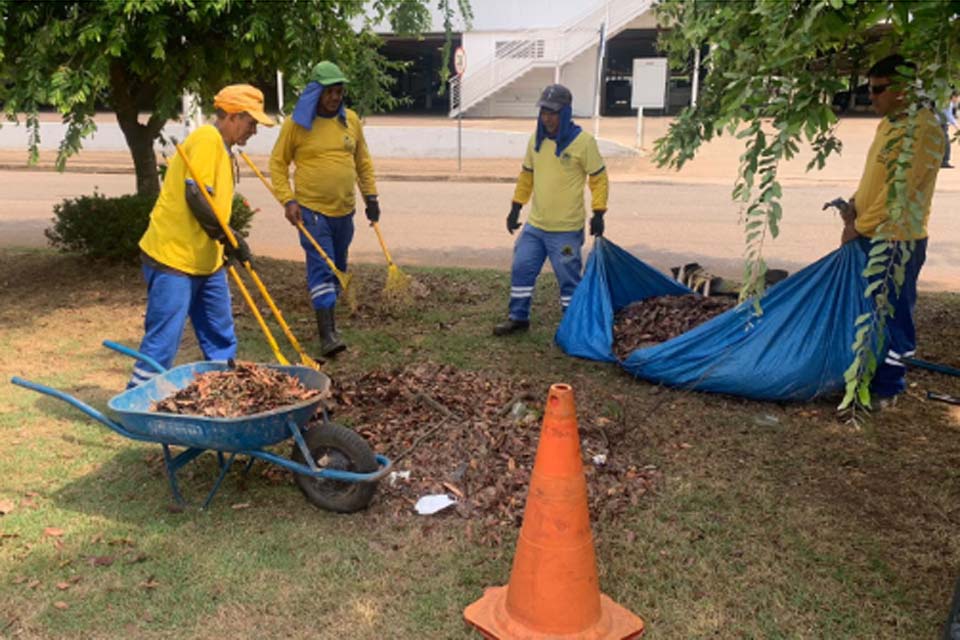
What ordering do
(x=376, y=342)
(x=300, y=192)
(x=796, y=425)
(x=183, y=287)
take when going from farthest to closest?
1. (x=376, y=342)
2. (x=300, y=192)
3. (x=796, y=425)
4. (x=183, y=287)

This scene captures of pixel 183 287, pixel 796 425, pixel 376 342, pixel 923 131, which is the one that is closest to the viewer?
pixel 923 131

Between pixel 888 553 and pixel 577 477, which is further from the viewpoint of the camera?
pixel 888 553

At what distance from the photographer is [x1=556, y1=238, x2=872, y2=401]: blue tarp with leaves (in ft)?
16.2

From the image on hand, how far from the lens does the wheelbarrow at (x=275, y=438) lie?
3.52 meters

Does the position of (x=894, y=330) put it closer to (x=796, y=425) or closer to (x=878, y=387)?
(x=878, y=387)

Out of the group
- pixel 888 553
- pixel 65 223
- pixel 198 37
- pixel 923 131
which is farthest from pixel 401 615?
pixel 65 223

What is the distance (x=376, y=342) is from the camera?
641cm

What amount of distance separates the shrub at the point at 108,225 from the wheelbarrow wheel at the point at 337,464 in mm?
4853

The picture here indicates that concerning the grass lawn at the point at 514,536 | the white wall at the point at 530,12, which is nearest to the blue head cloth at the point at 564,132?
the grass lawn at the point at 514,536

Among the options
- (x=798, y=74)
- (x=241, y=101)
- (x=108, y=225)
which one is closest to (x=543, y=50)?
(x=108, y=225)

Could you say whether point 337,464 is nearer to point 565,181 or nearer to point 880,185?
point 565,181

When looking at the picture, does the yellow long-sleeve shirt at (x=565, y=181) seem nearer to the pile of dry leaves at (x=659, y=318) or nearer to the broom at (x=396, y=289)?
the pile of dry leaves at (x=659, y=318)

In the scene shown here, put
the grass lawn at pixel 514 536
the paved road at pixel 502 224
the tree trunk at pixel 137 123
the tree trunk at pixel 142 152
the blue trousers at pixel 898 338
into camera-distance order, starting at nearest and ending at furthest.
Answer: the grass lawn at pixel 514 536 < the blue trousers at pixel 898 338 < the tree trunk at pixel 137 123 < the tree trunk at pixel 142 152 < the paved road at pixel 502 224

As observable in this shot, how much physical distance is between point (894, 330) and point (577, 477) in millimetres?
2982
